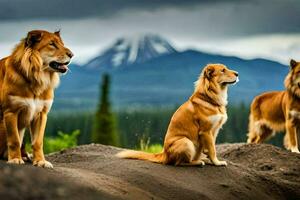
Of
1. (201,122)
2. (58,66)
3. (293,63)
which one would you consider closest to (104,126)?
(293,63)

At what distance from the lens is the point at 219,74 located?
1180 cm

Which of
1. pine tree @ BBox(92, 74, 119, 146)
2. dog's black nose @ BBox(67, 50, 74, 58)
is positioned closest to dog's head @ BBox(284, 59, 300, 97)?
dog's black nose @ BBox(67, 50, 74, 58)

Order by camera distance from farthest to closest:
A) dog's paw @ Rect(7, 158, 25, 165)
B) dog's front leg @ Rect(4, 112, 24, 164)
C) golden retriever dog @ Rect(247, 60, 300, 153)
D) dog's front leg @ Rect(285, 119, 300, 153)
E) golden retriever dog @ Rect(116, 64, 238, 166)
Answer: golden retriever dog @ Rect(247, 60, 300, 153) → dog's front leg @ Rect(285, 119, 300, 153) → golden retriever dog @ Rect(116, 64, 238, 166) → dog's front leg @ Rect(4, 112, 24, 164) → dog's paw @ Rect(7, 158, 25, 165)

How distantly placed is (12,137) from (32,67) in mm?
898

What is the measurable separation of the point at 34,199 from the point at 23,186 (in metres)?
0.12

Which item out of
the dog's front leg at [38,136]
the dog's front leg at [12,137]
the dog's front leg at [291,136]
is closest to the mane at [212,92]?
the dog's front leg at [38,136]

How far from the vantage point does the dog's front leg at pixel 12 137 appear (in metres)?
10.1

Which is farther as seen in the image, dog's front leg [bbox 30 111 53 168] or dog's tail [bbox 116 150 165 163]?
dog's tail [bbox 116 150 165 163]

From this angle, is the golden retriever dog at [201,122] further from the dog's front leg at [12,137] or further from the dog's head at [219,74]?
the dog's front leg at [12,137]

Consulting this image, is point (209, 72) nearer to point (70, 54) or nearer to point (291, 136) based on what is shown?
point (70, 54)

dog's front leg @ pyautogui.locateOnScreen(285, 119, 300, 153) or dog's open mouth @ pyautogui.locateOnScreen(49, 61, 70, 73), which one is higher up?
dog's open mouth @ pyautogui.locateOnScreen(49, 61, 70, 73)

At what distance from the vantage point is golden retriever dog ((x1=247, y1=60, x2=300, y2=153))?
15180 millimetres

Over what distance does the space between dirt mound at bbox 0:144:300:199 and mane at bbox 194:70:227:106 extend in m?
0.95

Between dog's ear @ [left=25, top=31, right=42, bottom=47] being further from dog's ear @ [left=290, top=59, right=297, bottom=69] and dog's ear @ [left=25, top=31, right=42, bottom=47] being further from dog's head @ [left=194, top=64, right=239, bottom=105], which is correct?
dog's ear @ [left=290, top=59, right=297, bottom=69]
